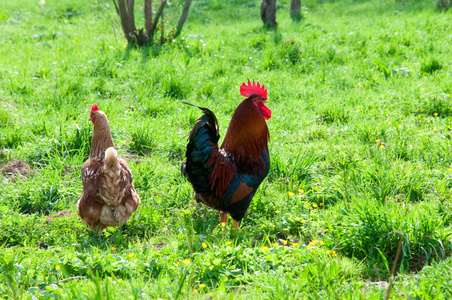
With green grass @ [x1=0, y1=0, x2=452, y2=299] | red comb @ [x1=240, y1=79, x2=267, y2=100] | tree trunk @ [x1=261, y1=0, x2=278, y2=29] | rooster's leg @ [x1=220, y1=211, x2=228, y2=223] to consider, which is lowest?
rooster's leg @ [x1=220, y1=211, x2=228, y2=223]

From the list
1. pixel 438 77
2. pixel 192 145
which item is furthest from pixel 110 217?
pixel 438 77

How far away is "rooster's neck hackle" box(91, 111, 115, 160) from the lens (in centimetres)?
395

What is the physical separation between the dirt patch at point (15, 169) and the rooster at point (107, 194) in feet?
3.99

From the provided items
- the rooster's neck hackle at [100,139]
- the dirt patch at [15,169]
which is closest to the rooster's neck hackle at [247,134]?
the rooster's neck hackle at [100,139]

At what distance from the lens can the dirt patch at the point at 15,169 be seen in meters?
4.61

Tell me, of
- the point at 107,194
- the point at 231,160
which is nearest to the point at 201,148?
the point at 231,160

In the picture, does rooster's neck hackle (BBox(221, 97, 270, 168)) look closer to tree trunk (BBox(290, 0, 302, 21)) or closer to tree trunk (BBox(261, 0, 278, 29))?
tree trunk (BBox(261, 0, 278, 29))

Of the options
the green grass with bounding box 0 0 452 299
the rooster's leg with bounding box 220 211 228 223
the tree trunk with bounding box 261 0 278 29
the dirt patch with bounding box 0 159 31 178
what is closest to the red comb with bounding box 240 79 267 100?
the green grass with bounding box 0 0 452 299

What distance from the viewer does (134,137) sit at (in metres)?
5.22

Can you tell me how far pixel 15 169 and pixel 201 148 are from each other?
247cm

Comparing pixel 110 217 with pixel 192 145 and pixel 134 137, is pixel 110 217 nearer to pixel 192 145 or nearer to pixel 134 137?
pixel 192 145

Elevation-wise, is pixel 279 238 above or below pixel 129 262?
below

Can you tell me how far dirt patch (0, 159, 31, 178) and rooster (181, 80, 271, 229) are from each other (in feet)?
6.73

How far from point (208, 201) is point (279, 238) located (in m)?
0.76
